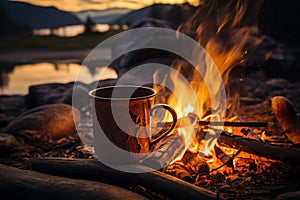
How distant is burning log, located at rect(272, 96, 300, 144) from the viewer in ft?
12.1

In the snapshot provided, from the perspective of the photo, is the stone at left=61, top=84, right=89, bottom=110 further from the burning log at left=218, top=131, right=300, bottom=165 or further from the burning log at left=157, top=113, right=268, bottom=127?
the burning log at left=218, top=131, right=300, bottom=165

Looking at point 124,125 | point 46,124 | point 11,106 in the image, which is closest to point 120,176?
point 124,125

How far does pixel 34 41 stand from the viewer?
23.0m

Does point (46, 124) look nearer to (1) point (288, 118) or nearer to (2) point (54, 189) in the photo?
(2) point (54, 189)

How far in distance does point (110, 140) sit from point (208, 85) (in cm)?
170

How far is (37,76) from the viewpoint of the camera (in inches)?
428

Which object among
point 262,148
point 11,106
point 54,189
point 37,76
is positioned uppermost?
point 37,76

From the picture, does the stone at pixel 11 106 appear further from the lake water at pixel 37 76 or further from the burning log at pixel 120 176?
the burning log at pixel 120 176

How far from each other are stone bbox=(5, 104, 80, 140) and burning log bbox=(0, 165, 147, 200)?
1611mm

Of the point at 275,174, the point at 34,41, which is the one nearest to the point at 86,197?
the point at 275,174

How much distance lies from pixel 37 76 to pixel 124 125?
8847 millimetres

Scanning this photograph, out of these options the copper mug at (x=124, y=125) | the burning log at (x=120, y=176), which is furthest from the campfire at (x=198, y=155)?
the copper mug at (x=124, y=125)

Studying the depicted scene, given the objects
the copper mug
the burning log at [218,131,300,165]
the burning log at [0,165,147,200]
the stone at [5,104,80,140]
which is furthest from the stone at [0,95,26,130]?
the burning log at [218,131,300,165]

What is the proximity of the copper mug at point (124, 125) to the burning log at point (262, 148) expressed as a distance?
0.80 m
